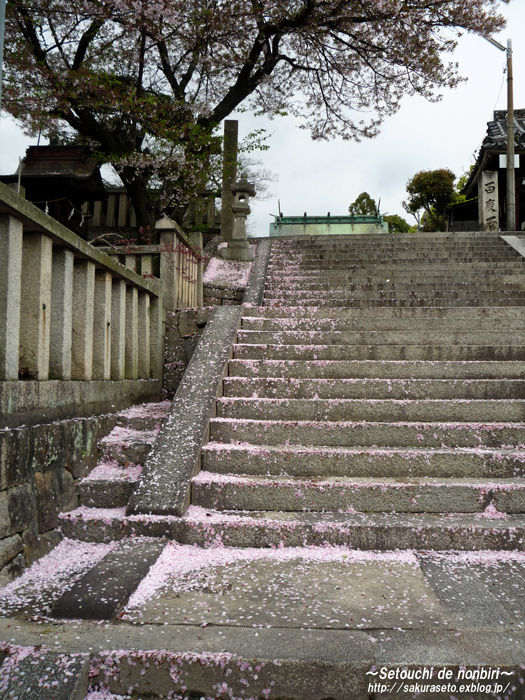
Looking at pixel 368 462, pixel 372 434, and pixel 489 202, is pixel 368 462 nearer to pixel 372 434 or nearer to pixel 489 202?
pixel 372 434

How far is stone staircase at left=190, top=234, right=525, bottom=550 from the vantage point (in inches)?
90.5

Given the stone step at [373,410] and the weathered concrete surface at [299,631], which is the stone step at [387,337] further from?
the weathered concrete surface at [299,631]

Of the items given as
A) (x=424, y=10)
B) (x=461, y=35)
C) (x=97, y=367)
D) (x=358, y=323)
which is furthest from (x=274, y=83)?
(x=97, y=367)

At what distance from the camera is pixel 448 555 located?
218cm

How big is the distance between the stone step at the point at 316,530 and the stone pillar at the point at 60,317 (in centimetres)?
82

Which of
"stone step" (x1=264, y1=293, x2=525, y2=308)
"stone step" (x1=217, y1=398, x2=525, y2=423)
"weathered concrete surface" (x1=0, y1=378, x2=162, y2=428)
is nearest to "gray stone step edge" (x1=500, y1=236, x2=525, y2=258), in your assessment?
"stone step" (x1=264, y1=293, x2=525, y2=308)

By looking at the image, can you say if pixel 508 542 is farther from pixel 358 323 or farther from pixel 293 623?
pixel 358 323

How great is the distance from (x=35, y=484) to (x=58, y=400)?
50cm

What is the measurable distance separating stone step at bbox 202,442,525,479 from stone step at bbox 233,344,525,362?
115 centimetres

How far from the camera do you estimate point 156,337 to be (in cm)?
439

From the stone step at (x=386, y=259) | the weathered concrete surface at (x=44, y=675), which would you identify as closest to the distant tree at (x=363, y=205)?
the stone step at (x=386, y=259)

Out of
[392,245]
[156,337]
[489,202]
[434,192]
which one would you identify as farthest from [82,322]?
[434,192]

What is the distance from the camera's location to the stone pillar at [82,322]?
9.48ft

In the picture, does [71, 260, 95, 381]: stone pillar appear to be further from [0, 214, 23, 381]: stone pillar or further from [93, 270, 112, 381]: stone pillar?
[0, 214, 23, 381]: stone pillar
